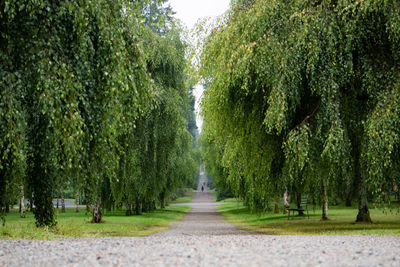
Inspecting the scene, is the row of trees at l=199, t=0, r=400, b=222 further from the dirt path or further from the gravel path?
the gravel path

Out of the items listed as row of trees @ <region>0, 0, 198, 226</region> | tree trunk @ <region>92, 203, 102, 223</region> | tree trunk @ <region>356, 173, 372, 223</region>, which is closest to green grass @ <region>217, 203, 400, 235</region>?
tree trunk @ <region>356, 173, 372, 223</region>

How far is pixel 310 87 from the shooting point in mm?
11328

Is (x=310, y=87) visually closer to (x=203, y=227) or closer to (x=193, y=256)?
(x=193, y=256)

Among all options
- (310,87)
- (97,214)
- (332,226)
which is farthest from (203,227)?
(310,87)

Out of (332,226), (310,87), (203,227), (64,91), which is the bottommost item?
(203,227)

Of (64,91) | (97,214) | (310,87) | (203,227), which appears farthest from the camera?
(97,214)

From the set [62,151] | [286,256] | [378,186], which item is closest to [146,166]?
[378,186]

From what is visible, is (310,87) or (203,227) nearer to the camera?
(310,87)

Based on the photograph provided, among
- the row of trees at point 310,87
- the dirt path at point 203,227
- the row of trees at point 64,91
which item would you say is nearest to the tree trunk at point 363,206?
the row of trees at point 310,87

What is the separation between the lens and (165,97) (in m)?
16.6

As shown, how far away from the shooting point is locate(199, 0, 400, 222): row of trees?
33.7 feet

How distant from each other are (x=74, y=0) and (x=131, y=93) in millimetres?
1829

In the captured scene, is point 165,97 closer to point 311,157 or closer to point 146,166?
point 146,166

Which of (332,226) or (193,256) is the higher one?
(193,256)
